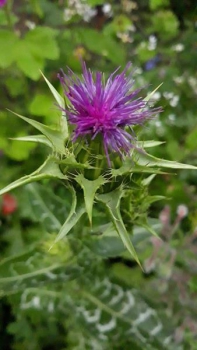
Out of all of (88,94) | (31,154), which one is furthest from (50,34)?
(88,94)

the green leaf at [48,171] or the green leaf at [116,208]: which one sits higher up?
the green leaf at [48,171]

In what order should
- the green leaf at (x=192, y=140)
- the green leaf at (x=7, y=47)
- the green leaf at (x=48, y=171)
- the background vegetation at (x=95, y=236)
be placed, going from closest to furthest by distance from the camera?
1. the green leaf at (x=48, y=171)
2. the background vegetation at (x=95, y=236)
3. the green leaf at (x=7, y=47)
4. the green leaf at (x=192, y=140)

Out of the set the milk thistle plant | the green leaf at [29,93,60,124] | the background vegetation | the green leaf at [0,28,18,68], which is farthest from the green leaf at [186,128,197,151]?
the milk thistle plant

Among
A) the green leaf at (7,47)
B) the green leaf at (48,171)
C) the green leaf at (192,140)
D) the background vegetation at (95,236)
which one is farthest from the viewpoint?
the green leaf at (192,140)

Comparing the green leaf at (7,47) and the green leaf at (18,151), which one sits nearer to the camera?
the green leaf at (7,47)

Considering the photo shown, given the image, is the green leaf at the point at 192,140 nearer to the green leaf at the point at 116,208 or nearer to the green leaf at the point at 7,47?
the green leaf at the point at 7,47

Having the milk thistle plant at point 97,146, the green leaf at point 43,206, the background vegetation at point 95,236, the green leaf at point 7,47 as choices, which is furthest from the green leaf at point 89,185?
the green leaf at point 7,47

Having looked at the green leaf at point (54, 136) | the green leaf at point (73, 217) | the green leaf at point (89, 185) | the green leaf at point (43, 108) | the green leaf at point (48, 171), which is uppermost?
the green leaf at point (54, 136)

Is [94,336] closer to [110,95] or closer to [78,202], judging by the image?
[78,202]
